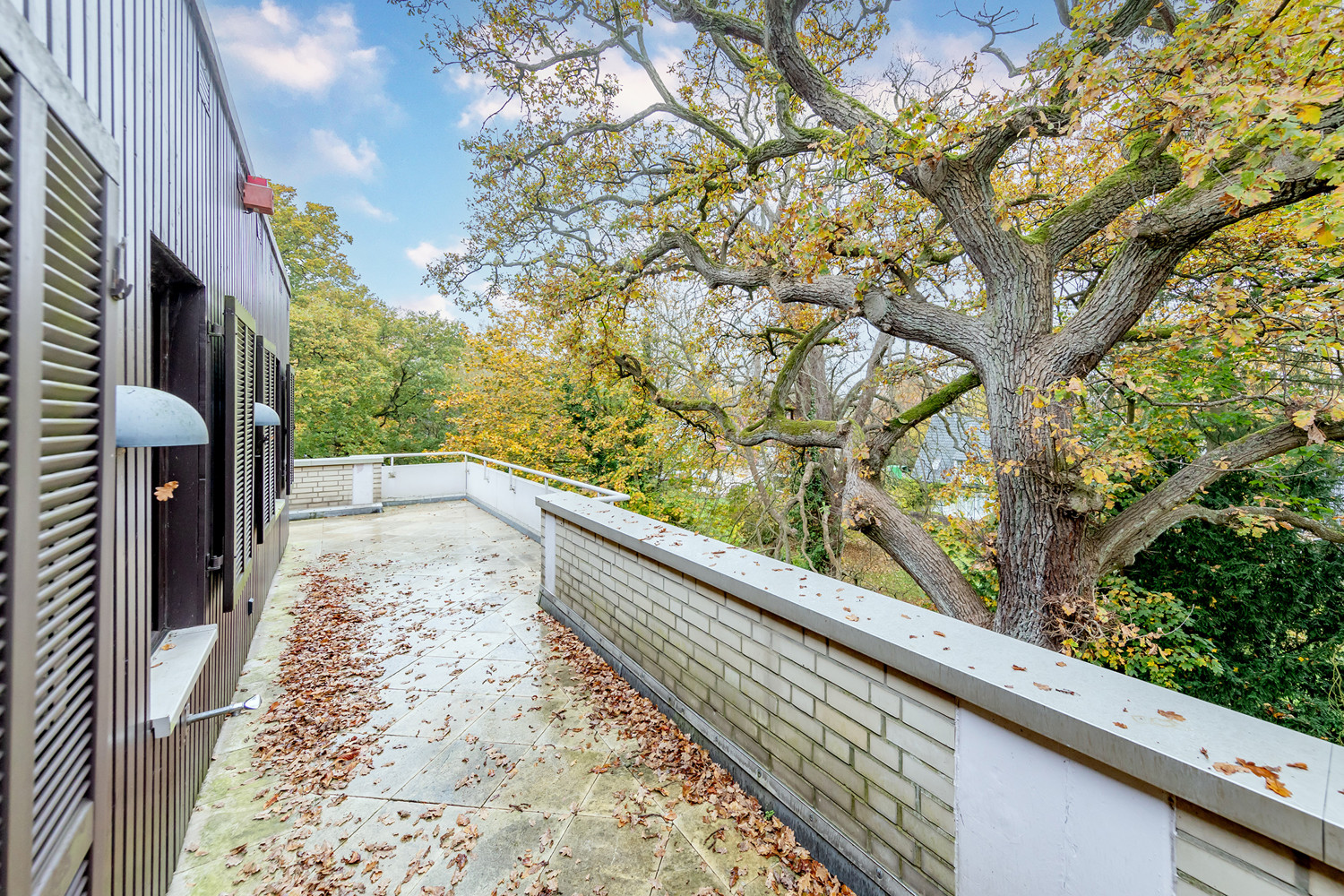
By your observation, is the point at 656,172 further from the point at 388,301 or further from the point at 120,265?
the point at 388,301

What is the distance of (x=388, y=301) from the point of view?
18391 millimetres

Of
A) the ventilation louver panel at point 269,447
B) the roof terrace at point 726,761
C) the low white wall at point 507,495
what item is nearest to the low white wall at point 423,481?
the low white wall at point 507,495

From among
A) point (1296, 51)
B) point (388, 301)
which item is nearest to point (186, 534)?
point (1296, 51)

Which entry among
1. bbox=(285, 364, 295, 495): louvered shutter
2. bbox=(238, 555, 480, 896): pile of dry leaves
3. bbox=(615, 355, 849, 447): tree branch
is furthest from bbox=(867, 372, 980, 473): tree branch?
bbox=(285, 364, 295, 495): louvered shutter

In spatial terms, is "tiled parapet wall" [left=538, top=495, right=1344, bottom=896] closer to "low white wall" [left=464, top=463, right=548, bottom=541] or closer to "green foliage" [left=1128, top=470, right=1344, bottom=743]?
"low white wall" [left=464, top=463, right=548, bottom=541]

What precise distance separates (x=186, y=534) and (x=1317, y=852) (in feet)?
12.0

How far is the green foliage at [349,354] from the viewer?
45.2ft

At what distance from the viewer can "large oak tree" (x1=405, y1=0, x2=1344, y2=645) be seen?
274 cm

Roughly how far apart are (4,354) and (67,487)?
1.37ft

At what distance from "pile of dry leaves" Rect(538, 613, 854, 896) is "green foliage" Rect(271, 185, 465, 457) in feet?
43.5

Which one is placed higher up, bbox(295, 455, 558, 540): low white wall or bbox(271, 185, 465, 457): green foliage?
bbox(271, 185, 465, 457): green foliage

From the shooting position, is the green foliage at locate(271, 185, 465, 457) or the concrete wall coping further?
the green foliage at locate(271, 185, 465, 457)

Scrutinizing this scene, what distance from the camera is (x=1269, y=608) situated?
497 cm

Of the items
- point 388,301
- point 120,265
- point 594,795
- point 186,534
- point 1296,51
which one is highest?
point 388,301
